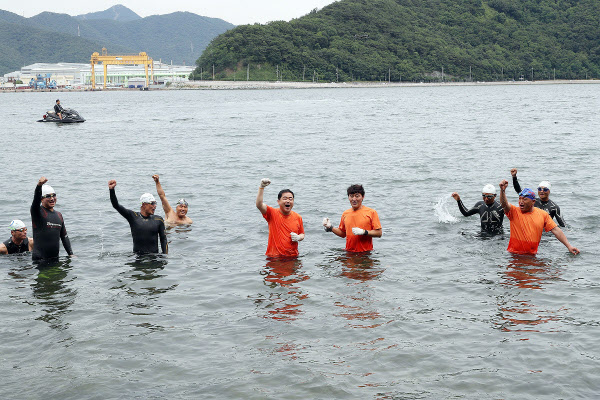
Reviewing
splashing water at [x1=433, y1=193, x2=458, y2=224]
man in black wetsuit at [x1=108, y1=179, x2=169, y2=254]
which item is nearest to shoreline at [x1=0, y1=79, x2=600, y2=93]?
splashing water at [x1=433, y1=193, x2=458, y2=224]

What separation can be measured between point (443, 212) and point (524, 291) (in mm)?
7647

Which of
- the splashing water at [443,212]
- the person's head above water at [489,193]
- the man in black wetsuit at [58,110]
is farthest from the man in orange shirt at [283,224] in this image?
the man in black wetsuit at [58,110]

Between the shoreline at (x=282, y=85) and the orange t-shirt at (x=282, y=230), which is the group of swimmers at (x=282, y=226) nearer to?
the orange t-shirt at (x=282, y=230)

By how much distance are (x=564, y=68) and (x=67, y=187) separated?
19076 centimetres

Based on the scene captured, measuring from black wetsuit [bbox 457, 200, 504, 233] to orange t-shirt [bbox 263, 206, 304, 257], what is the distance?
4.62m

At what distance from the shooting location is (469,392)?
7848 millimetres

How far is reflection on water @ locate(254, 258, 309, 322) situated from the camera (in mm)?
10547

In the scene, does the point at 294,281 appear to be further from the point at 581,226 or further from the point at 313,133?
the point at 313,133

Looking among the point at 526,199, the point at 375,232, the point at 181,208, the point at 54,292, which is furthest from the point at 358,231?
the point at 181,208

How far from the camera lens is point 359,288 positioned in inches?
461

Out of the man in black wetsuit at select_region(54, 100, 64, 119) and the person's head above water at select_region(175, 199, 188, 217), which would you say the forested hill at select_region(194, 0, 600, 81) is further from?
the person's head above water at select_region(175, 199, 188, 217)

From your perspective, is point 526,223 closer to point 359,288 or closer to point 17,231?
point 359,288

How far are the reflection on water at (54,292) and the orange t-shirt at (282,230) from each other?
12.3 ft

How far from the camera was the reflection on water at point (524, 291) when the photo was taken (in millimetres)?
9969
